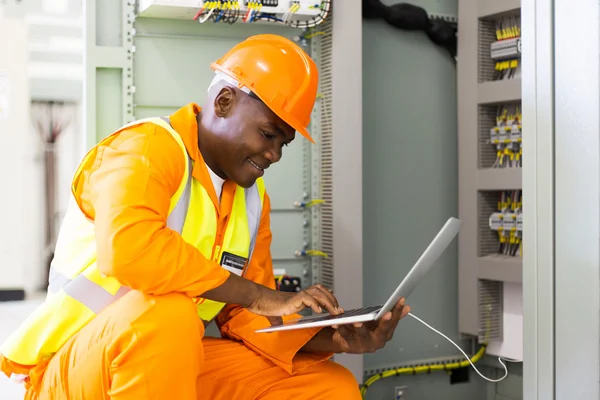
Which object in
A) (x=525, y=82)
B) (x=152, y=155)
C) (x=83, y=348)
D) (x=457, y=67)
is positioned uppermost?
(x=457, y=67)

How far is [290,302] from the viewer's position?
1.80 m

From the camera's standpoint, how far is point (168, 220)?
1869mm

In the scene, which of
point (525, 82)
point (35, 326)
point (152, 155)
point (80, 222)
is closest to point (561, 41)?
point (525, 82)

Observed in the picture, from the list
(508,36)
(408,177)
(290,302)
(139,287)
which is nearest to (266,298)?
(290,302)

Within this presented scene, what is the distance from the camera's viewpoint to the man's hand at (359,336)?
1.87 metres

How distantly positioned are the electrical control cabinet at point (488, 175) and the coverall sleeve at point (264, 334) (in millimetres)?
1276

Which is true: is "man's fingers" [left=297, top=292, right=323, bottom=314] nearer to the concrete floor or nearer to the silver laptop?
the silver laptop

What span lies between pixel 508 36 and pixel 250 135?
1.75 meters

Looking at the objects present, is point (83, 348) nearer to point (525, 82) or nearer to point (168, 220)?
point (168, 220)

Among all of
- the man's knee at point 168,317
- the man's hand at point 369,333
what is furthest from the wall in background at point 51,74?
the man's knee at point 168,317

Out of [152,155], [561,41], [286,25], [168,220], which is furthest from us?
[286,25]

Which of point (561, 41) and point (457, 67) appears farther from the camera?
point (457, 67)

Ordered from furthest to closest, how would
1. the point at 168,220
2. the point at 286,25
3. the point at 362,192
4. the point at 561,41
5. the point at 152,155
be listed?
the point at 362,192, the point at 286,25, the point at 168,220, the point at 152,155, the point at 561,41

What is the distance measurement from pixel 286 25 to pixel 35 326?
64.4 inches
